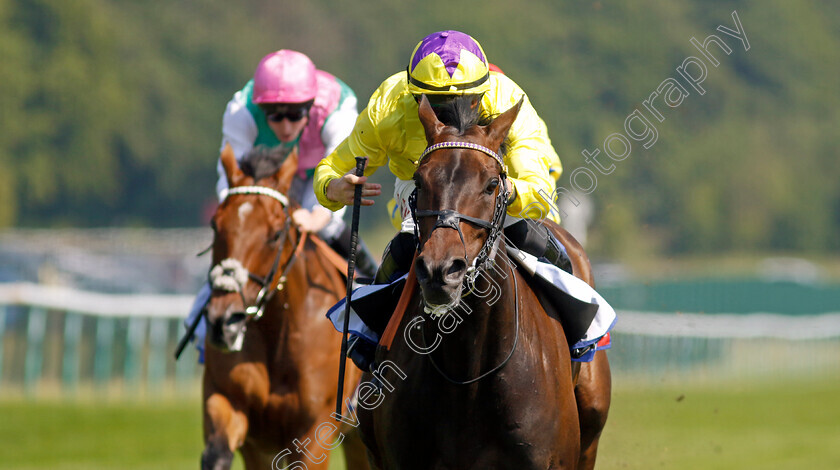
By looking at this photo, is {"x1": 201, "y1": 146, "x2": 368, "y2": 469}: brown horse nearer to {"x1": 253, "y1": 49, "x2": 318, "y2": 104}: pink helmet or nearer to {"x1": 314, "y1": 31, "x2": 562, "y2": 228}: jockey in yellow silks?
{"x1": 253, "y1": 49, "x2": 318, "y2": 104}: pink helmet

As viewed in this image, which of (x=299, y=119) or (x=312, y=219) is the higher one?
(x=299, y=119)

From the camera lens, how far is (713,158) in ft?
193

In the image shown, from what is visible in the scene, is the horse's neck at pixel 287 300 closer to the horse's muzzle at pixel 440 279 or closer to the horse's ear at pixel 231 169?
the horse's ear at pixel 231 169

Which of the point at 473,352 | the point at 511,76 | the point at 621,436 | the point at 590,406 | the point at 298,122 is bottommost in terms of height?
→ the point at 511,76

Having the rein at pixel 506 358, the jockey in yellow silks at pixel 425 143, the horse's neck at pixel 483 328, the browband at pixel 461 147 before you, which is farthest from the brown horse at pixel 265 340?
the browband at pixel 461 147

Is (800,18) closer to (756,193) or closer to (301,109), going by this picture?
(756,193)

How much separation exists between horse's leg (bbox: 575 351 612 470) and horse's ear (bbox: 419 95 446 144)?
5.53ft

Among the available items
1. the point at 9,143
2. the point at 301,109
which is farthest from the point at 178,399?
the point at 9,143

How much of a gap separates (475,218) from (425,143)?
34.3 inches

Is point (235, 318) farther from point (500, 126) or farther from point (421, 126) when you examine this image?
point (500, 126)

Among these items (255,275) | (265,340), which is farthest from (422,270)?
(265,340)

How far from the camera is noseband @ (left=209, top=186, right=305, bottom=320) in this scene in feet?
18.9

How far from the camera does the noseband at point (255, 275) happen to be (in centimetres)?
575

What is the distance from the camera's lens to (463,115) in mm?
4023
